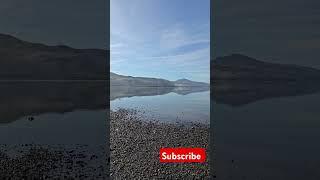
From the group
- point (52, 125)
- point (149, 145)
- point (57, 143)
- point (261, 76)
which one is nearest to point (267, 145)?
point (149, 145)

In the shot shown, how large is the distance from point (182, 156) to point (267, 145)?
5072 mm

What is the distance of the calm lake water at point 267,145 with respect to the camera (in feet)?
50.1

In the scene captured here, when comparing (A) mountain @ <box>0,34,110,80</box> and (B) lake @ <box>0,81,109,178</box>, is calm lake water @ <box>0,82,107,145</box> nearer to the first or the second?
(B) lake @ <box>0,81,109,178</box>

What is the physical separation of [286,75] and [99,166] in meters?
51.0

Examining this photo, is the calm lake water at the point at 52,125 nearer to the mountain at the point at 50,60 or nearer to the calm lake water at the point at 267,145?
the calm lake water at the point at 267,145

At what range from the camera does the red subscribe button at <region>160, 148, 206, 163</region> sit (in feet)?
55.7

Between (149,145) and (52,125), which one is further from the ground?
(52,125)

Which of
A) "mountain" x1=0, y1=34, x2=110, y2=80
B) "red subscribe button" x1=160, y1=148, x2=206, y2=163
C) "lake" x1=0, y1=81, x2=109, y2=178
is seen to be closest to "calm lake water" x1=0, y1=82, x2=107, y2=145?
"lake" x1=0, y1=81, x2=109, y2=178

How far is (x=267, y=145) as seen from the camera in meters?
18.6

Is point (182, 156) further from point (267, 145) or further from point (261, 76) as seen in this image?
point (261, 76)

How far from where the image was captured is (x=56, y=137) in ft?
67.9

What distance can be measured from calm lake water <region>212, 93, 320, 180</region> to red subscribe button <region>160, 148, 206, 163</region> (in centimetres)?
86

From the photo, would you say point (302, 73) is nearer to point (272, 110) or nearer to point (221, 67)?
point (221, 67)

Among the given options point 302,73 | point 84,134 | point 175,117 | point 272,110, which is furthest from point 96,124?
point 302,73
